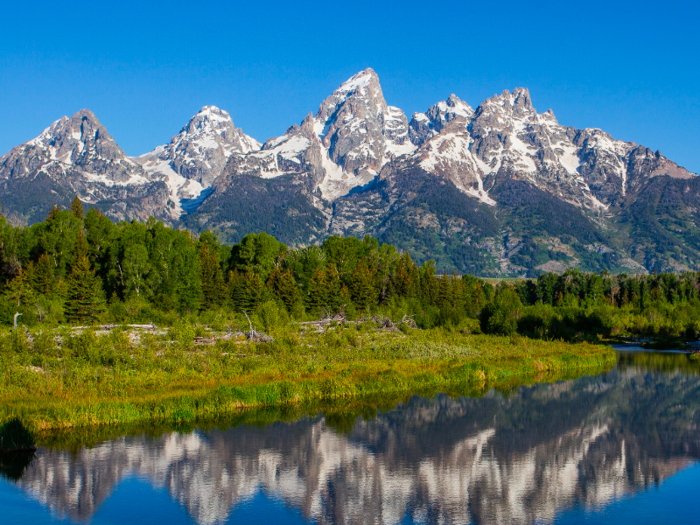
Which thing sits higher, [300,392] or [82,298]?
[82,298]

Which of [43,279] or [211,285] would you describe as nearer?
[43,279]

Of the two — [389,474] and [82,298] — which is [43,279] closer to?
[82,298]

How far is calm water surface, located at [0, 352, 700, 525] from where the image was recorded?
23.5 m

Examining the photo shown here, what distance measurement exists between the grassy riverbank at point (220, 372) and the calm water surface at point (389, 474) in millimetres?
4660

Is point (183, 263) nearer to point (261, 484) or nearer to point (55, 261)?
point (55, 261)

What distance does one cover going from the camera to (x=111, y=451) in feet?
101

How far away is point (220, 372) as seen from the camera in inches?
1930

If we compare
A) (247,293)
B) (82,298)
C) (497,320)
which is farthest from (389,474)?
(247,293)

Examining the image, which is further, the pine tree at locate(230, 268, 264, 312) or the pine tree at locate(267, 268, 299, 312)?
the pine tree at locate(267, 268, 299, 312)

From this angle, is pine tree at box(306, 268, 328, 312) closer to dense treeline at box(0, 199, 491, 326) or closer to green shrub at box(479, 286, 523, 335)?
dense treeline at box(0, 199, 491, 326)

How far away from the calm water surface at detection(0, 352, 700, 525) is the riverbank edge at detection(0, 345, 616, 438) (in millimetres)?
3743

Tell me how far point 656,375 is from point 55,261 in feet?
293

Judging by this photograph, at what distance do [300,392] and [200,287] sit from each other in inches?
2653

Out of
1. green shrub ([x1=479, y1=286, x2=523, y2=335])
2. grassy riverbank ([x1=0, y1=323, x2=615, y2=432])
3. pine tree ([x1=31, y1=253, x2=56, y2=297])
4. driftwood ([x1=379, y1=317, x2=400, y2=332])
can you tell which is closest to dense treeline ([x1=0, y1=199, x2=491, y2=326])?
pine tree ([x1=31, y1=253, x2=56, y2=297])
